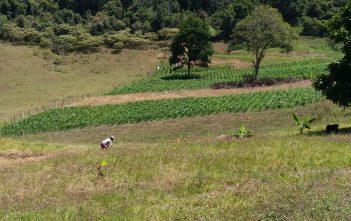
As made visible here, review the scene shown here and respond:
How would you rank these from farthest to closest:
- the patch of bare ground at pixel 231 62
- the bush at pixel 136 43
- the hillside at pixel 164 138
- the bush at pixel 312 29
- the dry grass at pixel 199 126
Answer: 1. the bush at pixel 312 29
2. the bush at pixel 136 43
3. the patch of bare ground at pixel 231 62
4. the dry grass at pixel 199 126
5. the hillside at pixel 164 138

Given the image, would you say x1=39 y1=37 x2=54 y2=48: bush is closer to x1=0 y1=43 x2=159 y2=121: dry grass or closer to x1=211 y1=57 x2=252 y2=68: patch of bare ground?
x1=0 y1=43 x2=159 y2=121: dry grass

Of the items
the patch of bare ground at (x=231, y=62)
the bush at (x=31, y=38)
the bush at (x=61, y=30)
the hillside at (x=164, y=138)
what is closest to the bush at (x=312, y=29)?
the hillside at (x=164, y=138)

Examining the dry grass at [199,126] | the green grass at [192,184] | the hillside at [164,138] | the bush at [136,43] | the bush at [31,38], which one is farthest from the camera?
the bush at [31,38]

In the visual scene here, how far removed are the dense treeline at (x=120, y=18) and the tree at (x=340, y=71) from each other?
81738 mm

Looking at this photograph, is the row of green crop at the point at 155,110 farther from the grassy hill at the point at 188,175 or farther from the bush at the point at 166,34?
the bush at the point at 166,34

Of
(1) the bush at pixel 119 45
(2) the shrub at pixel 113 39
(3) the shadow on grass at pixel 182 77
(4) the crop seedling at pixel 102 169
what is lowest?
(3) the shadow on grass at pixel 182 77

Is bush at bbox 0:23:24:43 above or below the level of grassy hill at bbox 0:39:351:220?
below

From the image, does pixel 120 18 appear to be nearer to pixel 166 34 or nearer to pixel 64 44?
pixel 166 34

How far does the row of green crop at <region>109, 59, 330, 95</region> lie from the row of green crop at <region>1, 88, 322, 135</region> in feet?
43.6

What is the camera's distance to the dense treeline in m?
130

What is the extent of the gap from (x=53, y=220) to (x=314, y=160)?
10.3m

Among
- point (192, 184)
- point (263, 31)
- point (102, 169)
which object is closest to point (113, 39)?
point (263, 31)

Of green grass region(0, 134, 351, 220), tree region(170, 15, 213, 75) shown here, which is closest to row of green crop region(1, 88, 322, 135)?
tree region(170, 15, 213, 75)

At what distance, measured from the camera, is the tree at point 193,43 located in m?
85.7
